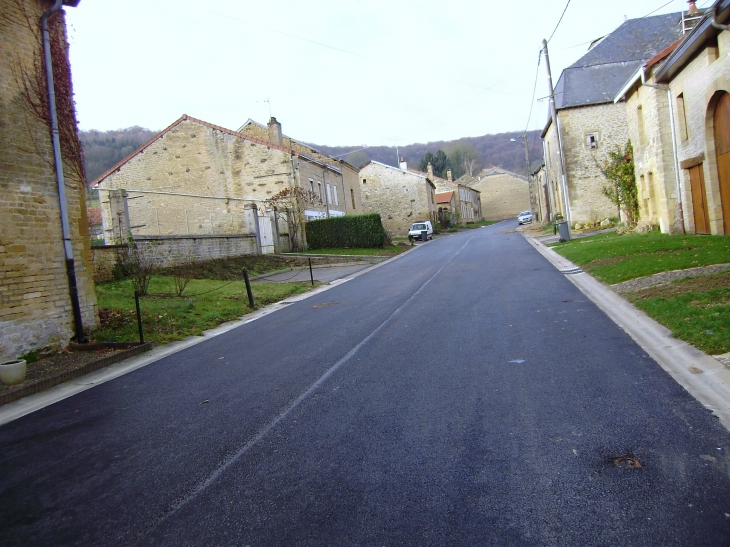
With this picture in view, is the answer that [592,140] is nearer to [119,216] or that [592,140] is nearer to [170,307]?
[119,216]

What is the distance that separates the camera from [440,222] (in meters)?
59.2

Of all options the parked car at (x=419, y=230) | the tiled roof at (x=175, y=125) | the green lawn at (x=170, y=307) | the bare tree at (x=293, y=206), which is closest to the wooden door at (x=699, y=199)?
the green lawn at (x=170, y=307)

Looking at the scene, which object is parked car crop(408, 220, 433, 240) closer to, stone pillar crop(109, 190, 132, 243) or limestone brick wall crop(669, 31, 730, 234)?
limestone brick wall crop(669, 31, 730, 234)

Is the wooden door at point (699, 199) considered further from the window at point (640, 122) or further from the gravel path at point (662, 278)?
the gravel path at point (662, 278)

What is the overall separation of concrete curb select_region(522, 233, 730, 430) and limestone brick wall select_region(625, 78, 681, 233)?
35.3ft

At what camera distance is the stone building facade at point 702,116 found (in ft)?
41.8

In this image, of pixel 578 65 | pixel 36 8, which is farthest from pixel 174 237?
pixel 578 65

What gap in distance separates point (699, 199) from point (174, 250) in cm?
1715

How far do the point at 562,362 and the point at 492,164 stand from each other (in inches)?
3544

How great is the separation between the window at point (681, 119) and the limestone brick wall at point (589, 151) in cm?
1378

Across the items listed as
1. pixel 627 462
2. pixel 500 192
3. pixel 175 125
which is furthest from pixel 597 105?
pixel 500 192

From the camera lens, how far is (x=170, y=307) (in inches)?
470

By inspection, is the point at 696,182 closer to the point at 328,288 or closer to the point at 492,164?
the point at 328,288

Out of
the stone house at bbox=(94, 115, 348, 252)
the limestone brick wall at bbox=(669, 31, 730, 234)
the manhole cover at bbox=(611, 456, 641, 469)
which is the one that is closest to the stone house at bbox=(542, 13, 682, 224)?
the limestone brick wall at bbox=(669, 31, 730, 234)
